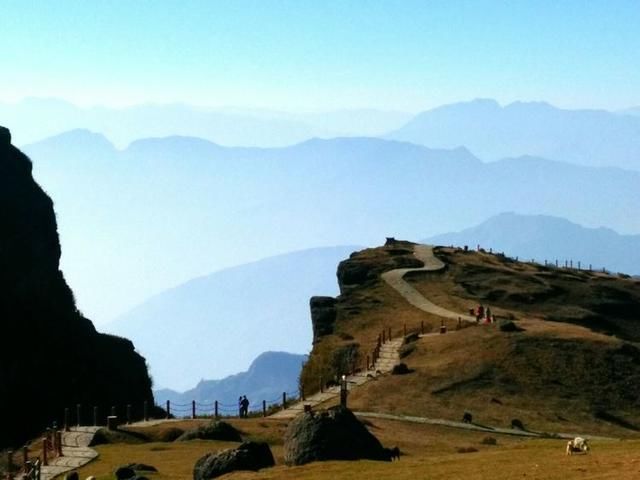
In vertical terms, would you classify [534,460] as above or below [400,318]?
below

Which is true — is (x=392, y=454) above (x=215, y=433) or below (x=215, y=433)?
below

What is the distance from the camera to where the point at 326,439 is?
42.4 m

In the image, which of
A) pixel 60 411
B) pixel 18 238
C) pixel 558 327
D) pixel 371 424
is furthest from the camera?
pixel 18 238

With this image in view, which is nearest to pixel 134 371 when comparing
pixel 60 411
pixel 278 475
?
pixel 60 411

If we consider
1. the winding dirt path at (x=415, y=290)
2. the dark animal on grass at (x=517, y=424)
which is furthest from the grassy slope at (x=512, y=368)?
the winding dirt path at (x=415, y=290)

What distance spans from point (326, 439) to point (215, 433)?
17.7 m

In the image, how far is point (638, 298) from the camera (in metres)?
132

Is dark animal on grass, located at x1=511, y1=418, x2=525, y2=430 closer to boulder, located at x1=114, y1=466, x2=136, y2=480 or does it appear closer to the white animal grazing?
the white animal grazing

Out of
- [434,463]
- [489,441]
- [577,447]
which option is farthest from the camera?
[489,441]

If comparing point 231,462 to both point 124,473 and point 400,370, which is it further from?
point 400,370

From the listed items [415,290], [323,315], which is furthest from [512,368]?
[415,290]

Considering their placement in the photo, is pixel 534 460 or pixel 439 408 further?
pixel 439 408

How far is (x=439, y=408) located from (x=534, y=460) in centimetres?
3424

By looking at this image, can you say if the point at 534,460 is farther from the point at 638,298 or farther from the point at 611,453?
the point at 638,298
